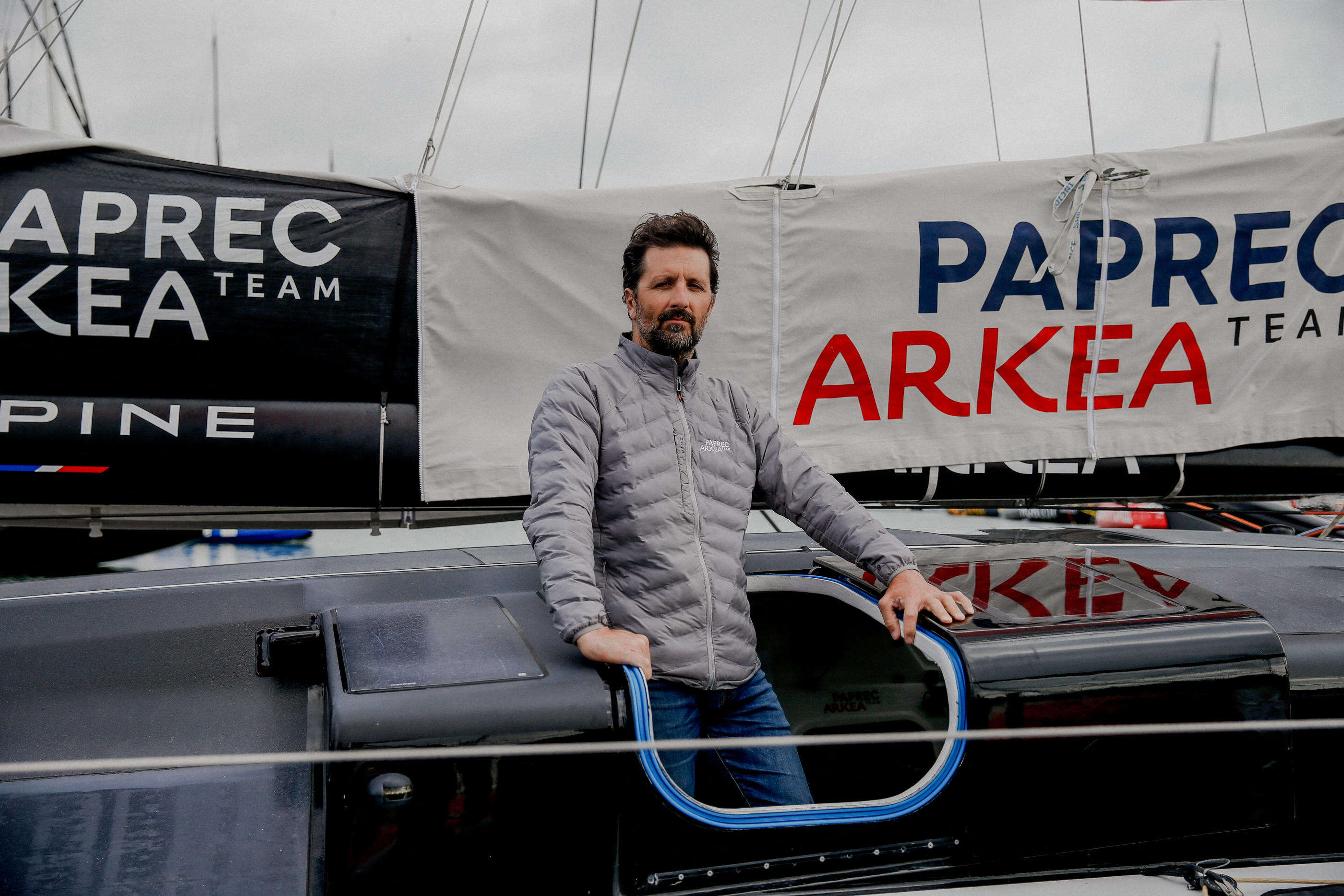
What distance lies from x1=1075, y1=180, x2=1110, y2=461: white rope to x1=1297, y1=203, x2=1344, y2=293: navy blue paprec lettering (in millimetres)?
640

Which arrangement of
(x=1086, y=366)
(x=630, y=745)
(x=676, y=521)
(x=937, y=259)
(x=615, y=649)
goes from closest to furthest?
(x=630, y=745)
(x=615, y=649)
(x=676, y=521)
(x=937, y=259)
(x=1086, y=366)

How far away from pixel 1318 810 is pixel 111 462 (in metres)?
2.93

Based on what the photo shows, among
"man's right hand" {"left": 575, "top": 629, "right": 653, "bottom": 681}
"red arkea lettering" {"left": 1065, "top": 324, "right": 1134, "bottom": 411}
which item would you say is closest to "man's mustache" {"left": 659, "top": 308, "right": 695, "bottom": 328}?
"man's right hand" {"left": 575, "top": 629, "right": 653, "bottom": 681}

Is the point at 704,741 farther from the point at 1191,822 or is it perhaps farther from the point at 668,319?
the point at 1191,822

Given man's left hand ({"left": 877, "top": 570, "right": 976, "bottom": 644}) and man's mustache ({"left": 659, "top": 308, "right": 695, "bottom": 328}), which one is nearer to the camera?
man's left hand ({"left": 877, "top": 570, "right": 976, "bottom": 644})

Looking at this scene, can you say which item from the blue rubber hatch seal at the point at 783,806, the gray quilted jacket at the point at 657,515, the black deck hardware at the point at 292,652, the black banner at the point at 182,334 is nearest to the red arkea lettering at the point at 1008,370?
the gray quilted jacket at the point at 657,515

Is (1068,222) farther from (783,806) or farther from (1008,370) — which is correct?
(783,806)

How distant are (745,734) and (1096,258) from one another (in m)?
1.93

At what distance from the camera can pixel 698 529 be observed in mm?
1867

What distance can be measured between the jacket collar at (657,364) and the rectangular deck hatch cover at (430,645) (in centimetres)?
60

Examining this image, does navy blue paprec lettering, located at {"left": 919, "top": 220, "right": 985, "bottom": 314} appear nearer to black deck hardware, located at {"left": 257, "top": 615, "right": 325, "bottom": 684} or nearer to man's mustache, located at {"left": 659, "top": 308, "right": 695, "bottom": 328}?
man's mustache, located at {"left": 659, "top": 308, "right": 695, "bottom": 328}

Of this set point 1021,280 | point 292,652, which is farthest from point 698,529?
point 1021,280

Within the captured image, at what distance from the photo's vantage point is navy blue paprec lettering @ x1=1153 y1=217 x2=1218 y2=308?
9.45 ft

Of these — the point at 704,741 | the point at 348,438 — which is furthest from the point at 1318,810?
the point at 348,438
